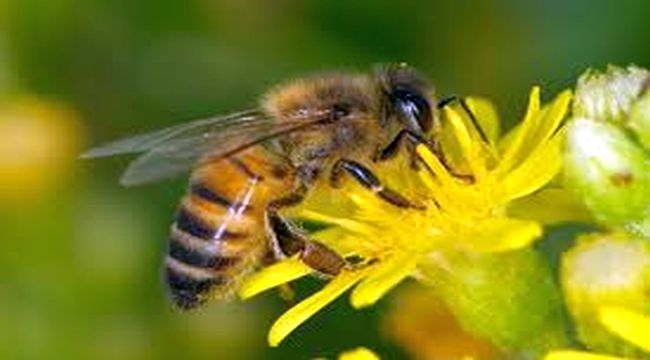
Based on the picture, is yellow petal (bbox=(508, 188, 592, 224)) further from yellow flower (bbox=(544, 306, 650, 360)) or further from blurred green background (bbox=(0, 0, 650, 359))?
blurred green background (bbox=(0, 0, 650, 359))

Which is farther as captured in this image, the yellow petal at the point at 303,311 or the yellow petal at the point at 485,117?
the yellow petal at the point at 485,117

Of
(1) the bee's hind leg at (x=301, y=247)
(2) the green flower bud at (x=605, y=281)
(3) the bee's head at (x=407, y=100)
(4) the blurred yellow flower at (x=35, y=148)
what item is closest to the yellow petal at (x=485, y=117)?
(3) the bee's head at (x=407, y=100)

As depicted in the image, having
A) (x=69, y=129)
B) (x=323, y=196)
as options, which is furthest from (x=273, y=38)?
(x=323, y=196)

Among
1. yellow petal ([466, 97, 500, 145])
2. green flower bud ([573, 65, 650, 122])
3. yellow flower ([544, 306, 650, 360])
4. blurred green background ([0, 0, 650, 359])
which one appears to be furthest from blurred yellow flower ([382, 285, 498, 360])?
yellow flower ([544, 306, 650, 360])

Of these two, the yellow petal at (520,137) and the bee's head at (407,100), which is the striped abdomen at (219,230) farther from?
the yellow petal at (520,137)

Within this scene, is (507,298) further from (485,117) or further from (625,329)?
(625,329)

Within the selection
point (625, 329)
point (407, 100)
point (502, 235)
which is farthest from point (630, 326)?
point (407, 100)
